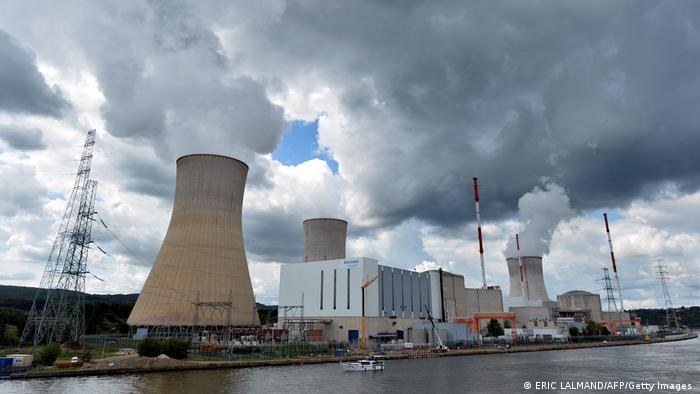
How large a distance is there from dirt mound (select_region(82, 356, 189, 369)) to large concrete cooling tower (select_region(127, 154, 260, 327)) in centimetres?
847

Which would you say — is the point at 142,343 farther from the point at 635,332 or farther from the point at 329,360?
the point at 635,332

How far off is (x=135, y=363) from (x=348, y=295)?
28491 millimetres

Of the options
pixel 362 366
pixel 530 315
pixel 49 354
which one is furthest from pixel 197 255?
pixel 530 315

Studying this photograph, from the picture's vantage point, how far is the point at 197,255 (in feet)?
133

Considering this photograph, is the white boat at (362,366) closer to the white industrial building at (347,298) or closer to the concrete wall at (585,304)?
the white industrial building at (347,298)

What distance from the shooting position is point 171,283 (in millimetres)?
40500

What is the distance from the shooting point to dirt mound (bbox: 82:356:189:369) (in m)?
30.2

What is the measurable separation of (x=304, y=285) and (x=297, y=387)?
3511 centimetres

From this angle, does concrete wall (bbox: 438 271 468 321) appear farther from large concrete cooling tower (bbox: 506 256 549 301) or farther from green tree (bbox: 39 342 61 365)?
green tree (bbox: 39 342 61 365)

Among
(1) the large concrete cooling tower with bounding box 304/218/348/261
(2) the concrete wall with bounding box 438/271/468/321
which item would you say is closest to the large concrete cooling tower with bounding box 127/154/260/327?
(1) the large concrete cooling tower with bounding box 304/218/348/261

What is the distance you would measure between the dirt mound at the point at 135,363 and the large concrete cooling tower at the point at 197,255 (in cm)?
847

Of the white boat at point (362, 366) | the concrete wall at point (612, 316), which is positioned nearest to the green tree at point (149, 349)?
the white boat at point (362, 366)

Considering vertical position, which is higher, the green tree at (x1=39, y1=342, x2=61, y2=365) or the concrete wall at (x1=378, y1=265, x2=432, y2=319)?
the concrete wall at (x1=378, y1=265, x2=432, y2=319)

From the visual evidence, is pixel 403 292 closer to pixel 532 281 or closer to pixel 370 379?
pixel 370 379
